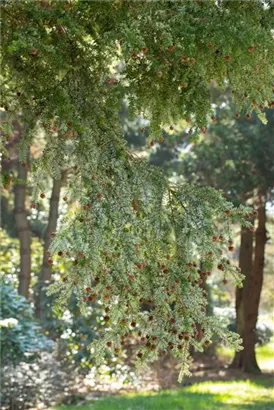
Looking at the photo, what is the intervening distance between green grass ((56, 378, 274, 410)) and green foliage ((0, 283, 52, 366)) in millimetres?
1353

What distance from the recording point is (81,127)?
4293 millimetres

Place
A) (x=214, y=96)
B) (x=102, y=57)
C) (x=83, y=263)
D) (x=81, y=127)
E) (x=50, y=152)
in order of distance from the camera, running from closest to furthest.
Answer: (x=83, y=263) → (x=81, y=127) → (x=50, y=152) → (x=102, y=57) → (x=214, y=96)

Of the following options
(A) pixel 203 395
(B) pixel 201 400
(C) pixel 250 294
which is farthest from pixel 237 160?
(B) pixel 201 400

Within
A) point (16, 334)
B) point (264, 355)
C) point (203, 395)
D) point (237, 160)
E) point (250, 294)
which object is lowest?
point (264, 355)

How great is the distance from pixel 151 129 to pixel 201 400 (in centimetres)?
747

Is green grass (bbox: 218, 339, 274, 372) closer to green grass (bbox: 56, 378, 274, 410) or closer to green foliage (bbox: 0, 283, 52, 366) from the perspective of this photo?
green grass (bbox: 56, 378, 274, 410)

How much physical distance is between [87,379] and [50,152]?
10736 millimetres

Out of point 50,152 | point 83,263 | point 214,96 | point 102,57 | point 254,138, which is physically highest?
point 214,96

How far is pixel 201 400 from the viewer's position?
37.3ft

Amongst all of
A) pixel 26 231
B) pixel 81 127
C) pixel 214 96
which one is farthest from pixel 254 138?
pixel 81 127

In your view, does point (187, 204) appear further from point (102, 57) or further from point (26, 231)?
point (26, 231)

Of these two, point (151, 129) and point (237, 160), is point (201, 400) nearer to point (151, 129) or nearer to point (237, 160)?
point (237, 160)

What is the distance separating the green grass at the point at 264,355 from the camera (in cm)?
1898

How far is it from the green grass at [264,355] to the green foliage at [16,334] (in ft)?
30.2
